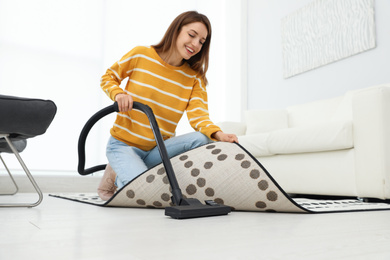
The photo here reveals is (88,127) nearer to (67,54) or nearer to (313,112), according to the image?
(313,112)

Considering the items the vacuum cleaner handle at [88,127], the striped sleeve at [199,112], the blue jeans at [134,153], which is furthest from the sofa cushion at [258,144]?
the vacuum cleaner handle at [88,127]

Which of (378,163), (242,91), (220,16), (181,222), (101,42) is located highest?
(220,16)

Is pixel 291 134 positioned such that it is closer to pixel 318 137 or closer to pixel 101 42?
pixel 318 137

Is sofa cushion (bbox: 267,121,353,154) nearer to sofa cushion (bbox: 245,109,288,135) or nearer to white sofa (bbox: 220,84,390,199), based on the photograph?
white sofa (bbox: 220,84,390,199)

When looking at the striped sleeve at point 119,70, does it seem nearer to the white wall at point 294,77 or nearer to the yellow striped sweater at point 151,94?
the yellow striped sweater at point 151,94

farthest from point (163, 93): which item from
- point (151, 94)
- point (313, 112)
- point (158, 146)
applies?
point (313, 112)

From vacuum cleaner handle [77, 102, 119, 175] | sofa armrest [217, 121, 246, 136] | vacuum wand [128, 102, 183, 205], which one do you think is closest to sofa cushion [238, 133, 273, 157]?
sofa armrest [217, 121, 246, 136]

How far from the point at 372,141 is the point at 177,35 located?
110 centimetres

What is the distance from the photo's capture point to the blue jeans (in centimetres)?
152

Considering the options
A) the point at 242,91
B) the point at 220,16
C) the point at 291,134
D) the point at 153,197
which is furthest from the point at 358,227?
the point at 220,16

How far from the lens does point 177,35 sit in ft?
5.33

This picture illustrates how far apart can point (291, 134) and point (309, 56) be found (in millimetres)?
1512

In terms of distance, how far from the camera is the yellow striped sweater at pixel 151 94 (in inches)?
62.9

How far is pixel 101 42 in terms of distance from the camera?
13.0ft
